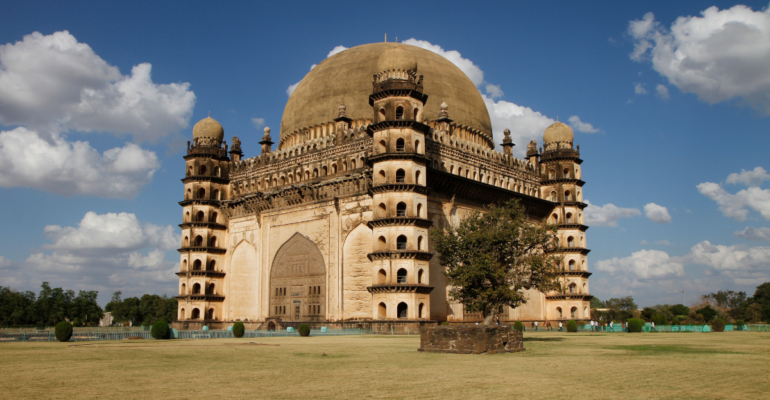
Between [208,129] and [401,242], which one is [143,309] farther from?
[401,242]

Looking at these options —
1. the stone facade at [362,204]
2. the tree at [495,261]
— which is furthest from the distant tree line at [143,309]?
the tree at [495,261]

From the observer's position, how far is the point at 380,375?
13.1m

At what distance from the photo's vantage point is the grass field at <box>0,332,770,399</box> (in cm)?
1070

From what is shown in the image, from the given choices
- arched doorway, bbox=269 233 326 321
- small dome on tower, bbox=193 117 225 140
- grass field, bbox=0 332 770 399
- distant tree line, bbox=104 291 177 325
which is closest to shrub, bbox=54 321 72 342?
grass field, bbox=0 332 770 399

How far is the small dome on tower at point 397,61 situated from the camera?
39031 mm

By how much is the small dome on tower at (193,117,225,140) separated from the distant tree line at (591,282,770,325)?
40.3m

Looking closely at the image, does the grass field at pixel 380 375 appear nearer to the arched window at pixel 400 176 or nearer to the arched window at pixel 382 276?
the arched window at pixel 382 276

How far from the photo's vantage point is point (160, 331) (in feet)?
97.0

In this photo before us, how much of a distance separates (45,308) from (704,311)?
80.9m

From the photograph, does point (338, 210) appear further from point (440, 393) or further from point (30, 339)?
point (440, 393)

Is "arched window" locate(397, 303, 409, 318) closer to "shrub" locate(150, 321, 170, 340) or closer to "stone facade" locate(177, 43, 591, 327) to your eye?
"stone facade" locate(177, 43, 591, 327)

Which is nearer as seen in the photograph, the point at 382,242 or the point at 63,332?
the point at 63,332

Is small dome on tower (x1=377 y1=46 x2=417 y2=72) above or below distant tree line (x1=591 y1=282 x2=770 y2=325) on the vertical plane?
above

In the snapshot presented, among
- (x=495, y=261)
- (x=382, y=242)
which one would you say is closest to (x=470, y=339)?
(x=495, y=261)
